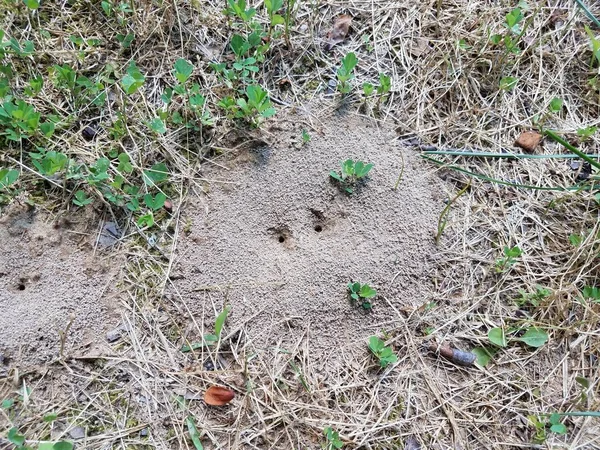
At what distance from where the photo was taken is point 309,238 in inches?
66.4

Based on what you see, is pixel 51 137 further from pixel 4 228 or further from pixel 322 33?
pixel 322 33

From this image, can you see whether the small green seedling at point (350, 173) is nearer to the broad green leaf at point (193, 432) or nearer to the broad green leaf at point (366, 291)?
the broad green leaf at point (366, 291)

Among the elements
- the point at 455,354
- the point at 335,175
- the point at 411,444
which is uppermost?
the point at 335,175

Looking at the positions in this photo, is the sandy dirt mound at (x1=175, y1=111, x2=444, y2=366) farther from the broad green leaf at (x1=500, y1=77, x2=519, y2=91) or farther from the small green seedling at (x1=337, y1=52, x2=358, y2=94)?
the broad green leaf at (x1=500, y1=77, x2=519, y2=91)

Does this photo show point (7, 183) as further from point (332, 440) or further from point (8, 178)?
point (332, 440)

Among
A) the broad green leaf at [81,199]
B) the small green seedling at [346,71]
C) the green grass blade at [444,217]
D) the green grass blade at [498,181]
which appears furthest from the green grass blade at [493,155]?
the broad green leaf at [81,199]

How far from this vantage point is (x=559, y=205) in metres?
1.81

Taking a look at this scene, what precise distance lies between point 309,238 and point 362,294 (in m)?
0.25

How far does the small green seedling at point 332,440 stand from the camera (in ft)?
4.71

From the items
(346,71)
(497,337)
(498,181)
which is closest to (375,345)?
(497,337)

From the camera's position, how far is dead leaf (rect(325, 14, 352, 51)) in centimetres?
200

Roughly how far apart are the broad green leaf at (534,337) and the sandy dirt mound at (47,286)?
1277 mm

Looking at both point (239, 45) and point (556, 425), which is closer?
point (556, 425)

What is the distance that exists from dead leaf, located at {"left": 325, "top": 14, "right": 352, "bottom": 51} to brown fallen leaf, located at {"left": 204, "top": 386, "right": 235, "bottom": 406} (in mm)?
1305
